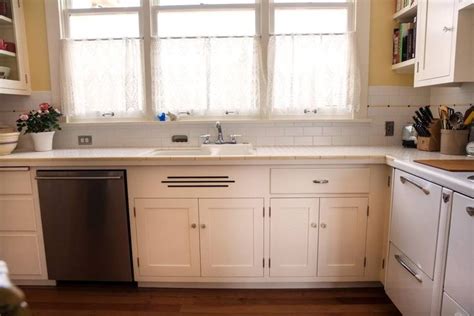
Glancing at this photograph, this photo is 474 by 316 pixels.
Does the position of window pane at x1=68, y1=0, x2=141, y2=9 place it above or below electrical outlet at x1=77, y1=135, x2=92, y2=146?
above

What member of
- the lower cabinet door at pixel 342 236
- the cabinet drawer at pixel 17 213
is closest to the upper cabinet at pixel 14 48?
the cabinet drawer at pixel 17 213

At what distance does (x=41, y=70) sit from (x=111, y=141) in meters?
0.81

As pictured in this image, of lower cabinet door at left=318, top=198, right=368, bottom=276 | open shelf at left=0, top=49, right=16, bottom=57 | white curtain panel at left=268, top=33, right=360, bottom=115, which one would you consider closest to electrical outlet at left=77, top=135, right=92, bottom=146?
open shelf at left=0, top=49, right=16, bottom=57

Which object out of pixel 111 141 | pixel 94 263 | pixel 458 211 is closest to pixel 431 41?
pixel 458 211

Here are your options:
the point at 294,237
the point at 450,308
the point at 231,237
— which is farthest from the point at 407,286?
the point at 231,237

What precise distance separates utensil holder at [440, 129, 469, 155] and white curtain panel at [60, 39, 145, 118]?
221cm

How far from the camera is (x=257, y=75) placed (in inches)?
98.4

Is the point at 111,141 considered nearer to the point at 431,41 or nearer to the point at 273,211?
the point at 273,211

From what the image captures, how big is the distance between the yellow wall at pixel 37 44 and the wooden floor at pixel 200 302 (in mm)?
1630

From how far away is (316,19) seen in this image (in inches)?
97.0

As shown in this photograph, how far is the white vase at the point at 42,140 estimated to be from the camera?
2412 mm

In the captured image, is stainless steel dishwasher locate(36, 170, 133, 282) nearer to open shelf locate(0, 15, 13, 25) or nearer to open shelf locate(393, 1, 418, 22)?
open shelf locate(0, 15, 13, 25)

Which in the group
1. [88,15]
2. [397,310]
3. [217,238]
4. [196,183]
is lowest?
[397,310]

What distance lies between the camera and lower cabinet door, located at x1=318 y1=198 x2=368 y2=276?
2.05m
